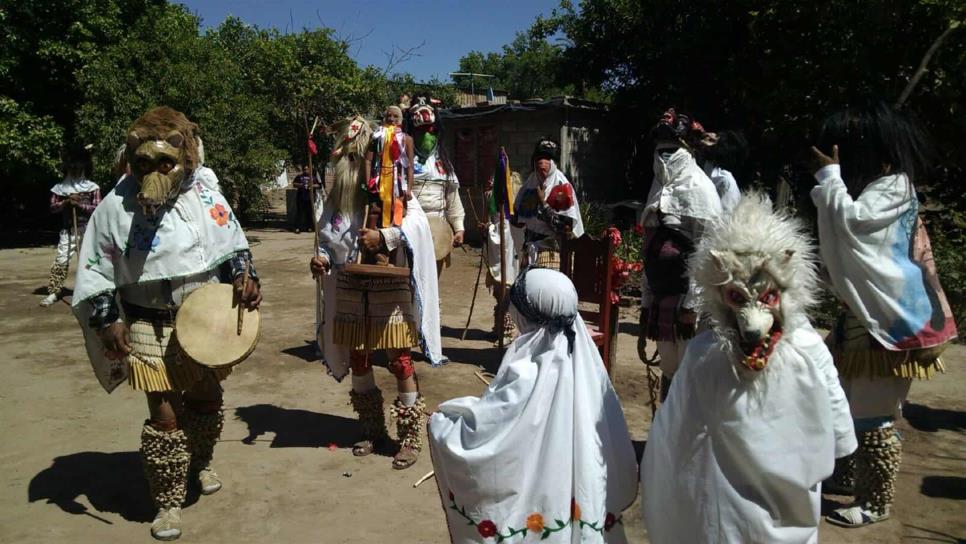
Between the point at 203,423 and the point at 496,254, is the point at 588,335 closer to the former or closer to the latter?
the point at 203,423

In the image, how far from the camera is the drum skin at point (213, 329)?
3738mm

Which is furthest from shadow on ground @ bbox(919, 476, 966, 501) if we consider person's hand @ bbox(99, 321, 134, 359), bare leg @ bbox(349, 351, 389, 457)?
person's hand @ bbox(99, 321, 134, 359)

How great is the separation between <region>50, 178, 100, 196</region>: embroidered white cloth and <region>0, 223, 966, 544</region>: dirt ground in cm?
253

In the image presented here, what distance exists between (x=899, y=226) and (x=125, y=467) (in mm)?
4874

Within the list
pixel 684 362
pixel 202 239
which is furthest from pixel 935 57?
pixel 202 239

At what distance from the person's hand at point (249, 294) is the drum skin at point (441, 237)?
5.56 ft

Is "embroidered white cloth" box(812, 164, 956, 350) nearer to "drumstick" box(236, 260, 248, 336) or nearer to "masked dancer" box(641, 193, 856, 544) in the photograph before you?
"masked dancer" box(641, 193, 856, 544)

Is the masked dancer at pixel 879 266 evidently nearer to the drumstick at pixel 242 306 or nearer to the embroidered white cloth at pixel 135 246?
the drumstick at pixel 242 306

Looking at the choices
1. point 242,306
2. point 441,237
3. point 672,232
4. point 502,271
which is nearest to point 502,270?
point 502,271

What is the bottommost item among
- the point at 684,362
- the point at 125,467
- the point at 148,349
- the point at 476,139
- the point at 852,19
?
the point at 125,467

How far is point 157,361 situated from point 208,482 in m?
0.98

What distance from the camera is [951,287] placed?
820cm

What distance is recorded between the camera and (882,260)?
355 cm

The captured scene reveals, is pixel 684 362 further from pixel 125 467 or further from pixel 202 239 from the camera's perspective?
pixel 125 467
